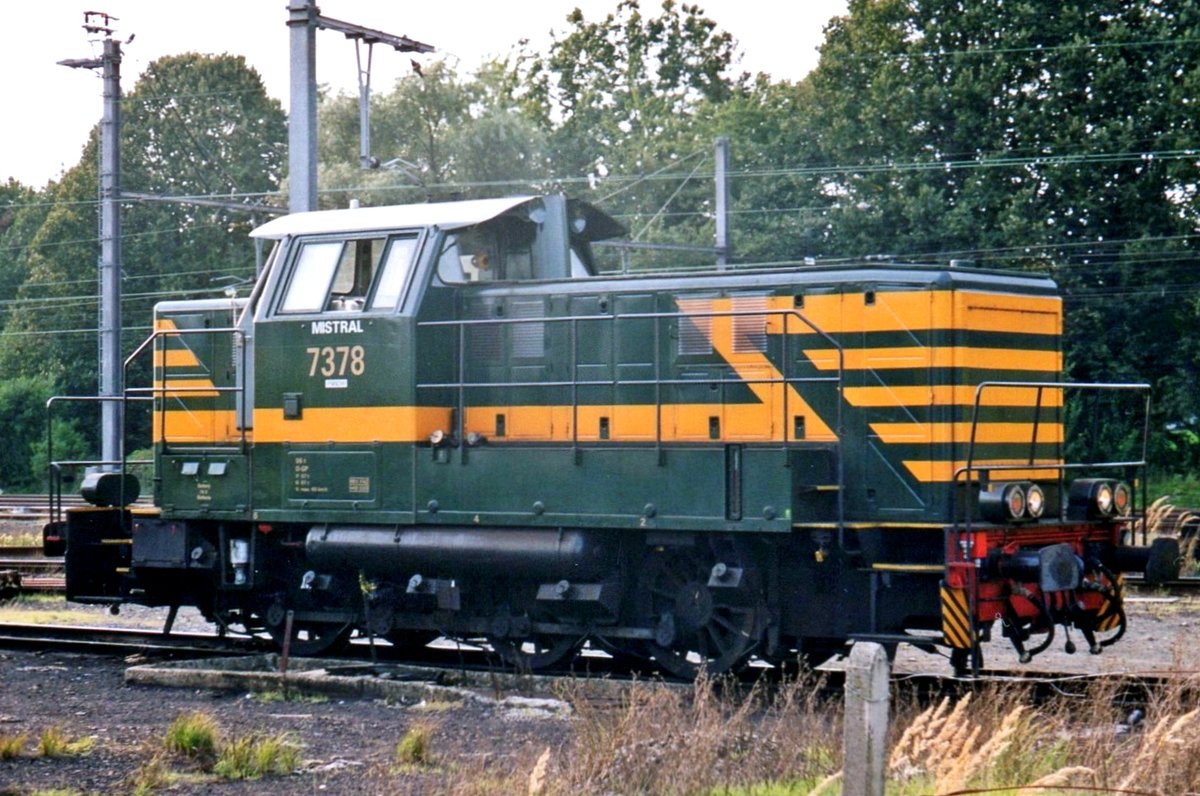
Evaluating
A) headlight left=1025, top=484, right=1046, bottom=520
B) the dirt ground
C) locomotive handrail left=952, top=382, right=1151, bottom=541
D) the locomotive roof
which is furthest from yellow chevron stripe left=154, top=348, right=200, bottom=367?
headlight left=1025, top=484, right=1046, bottom=520

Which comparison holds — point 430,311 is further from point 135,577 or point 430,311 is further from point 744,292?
point 135,577

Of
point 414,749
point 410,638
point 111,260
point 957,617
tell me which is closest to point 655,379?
point 957,617

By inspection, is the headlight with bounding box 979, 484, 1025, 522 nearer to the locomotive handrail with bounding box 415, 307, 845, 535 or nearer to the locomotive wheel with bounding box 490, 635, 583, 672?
the locomotive handrail with bounding box 415, 307, 845, 535

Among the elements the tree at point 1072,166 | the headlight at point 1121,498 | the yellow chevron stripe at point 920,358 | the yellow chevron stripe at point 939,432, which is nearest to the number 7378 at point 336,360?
the yellow chevron stripe at point 920,358

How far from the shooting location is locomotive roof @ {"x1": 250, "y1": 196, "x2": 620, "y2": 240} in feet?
39.0

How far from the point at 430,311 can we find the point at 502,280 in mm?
836

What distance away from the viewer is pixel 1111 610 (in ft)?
35.5

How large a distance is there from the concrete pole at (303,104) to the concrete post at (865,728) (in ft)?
43.6

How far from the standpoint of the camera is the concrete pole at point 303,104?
17.4 m

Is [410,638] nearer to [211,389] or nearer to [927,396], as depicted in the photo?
[211,389]

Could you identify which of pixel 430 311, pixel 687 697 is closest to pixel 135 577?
pixel 430 311

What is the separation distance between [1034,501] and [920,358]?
1.26 meters

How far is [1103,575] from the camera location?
10.9 meters

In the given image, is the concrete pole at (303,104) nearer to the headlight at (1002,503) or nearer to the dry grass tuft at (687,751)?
the headlight at (1002,503)
